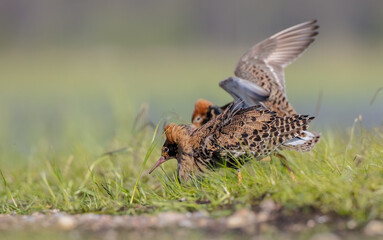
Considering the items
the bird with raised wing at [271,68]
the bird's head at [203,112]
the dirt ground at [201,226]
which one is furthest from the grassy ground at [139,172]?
the bird with raised wing at [271,68]

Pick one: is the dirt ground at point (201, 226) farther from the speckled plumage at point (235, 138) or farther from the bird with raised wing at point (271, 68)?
the bird with raised wing at point (271, 68)

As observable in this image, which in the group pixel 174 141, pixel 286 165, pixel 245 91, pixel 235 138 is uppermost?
pixel 245 91

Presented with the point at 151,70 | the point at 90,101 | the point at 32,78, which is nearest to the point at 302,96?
the point at 90,101

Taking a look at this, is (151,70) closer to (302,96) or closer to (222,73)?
(222,73)

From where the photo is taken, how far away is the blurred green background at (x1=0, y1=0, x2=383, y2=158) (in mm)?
17719

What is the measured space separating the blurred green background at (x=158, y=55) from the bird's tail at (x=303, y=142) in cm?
493

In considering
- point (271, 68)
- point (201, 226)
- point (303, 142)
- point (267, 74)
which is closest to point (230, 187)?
point (201, 226)

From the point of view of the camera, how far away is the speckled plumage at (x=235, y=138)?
7718 mm

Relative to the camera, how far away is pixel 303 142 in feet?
26.5

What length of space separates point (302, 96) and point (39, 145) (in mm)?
9490

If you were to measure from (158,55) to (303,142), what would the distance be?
21.2 meters

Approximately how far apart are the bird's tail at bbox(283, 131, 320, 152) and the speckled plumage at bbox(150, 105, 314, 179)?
45mm

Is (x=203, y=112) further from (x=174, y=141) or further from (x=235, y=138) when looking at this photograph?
(x=235, y=138)

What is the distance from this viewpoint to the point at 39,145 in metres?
11.4
